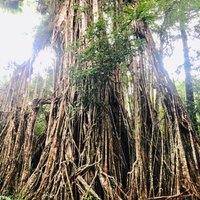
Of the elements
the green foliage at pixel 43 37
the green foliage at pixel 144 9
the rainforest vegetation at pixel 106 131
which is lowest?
the rainforest vegetation at pixel 106 131

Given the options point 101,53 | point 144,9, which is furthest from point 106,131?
point 144,9

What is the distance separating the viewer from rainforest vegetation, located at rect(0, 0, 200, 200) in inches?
140

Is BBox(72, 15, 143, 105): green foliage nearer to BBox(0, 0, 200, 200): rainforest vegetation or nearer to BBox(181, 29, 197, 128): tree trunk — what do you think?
BBox(0, 0, 200, 200): rainforest vegetation

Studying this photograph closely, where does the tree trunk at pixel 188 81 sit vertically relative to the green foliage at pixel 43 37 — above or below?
below

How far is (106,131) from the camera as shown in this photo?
4.12 m

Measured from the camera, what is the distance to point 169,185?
3609 millimetres

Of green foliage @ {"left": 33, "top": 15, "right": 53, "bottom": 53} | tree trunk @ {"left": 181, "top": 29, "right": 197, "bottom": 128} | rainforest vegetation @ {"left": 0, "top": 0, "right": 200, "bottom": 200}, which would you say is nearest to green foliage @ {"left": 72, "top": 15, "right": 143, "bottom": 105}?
rainforest vegetation @ {"left": 0, "top": 0, "right": 200, "bottom": 200}

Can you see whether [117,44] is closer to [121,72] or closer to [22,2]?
[121,72]

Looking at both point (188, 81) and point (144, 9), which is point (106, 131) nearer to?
point (144, 9)

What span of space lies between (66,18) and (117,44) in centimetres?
204

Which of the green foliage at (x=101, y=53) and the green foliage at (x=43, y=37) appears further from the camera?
the green foliage at (x=43, y=37)

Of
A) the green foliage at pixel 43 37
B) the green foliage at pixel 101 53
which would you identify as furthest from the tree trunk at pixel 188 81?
the green foliage at pixel 43 37

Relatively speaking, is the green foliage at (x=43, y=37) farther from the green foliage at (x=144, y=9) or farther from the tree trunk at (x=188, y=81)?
the green foliage at (x=144, y=9)

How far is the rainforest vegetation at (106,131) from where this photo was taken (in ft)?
11.7
